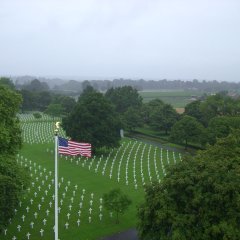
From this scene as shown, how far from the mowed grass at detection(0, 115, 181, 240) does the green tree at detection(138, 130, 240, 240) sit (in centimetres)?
353

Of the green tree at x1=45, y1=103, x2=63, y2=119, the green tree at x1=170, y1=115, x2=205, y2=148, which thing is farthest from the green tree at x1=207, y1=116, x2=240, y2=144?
the green tree at x1=45, y1=103, x2=63, y2=119

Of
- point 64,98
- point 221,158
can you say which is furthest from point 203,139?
point 64,98

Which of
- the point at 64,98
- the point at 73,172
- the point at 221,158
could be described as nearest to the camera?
the point at 221,158

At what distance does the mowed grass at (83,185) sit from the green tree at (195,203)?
3531 millimetres

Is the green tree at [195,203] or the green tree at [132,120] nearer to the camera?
the green tree at [195,203]

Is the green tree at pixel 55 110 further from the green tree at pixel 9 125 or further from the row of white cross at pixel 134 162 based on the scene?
the green tree at pixel 9 125

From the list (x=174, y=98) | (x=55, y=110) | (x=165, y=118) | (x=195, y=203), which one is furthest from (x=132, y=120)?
(x=174, y=98)

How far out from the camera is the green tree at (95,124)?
48222 mm

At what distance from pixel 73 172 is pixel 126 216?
41.7 ft

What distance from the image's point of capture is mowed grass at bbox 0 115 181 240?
26656 mm

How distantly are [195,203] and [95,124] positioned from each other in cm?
2990

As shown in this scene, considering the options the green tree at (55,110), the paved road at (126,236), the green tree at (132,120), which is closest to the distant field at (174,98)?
the green tree at (55,110)

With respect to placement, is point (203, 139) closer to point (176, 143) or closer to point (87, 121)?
point (176, 143)

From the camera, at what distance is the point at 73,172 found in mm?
40594
